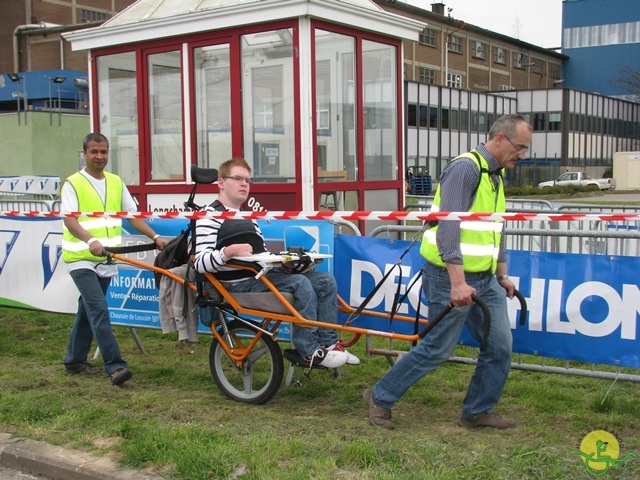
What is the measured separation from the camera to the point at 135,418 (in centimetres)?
520

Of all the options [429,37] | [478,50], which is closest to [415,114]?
[429,37]

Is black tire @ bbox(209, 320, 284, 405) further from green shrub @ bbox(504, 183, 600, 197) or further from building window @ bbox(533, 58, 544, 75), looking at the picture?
building window @ bbox(533, 58, 544, 75)

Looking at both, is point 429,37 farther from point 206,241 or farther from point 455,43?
point 206,241

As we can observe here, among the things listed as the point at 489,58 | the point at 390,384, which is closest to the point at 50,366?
Answer: the point at 390,384

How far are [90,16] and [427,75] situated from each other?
85.2ft

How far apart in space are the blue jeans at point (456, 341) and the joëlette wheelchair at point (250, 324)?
37 centimetres

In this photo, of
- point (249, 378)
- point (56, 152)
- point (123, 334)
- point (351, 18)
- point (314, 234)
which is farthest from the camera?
point (56, 152)

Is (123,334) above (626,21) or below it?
below

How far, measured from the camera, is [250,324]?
5.54m

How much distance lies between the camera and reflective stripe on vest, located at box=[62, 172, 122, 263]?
620cm

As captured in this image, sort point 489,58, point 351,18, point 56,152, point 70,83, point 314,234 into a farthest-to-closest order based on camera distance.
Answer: point 489,58
point 70,83
point 56,152
point 351,18
point 314,234

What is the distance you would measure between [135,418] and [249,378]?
87cm

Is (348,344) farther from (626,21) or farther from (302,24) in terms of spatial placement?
(626,21)

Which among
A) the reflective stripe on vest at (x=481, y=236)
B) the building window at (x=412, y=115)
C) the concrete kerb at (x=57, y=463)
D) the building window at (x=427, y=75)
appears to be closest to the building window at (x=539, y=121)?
the building window at (x=427, y=75)
